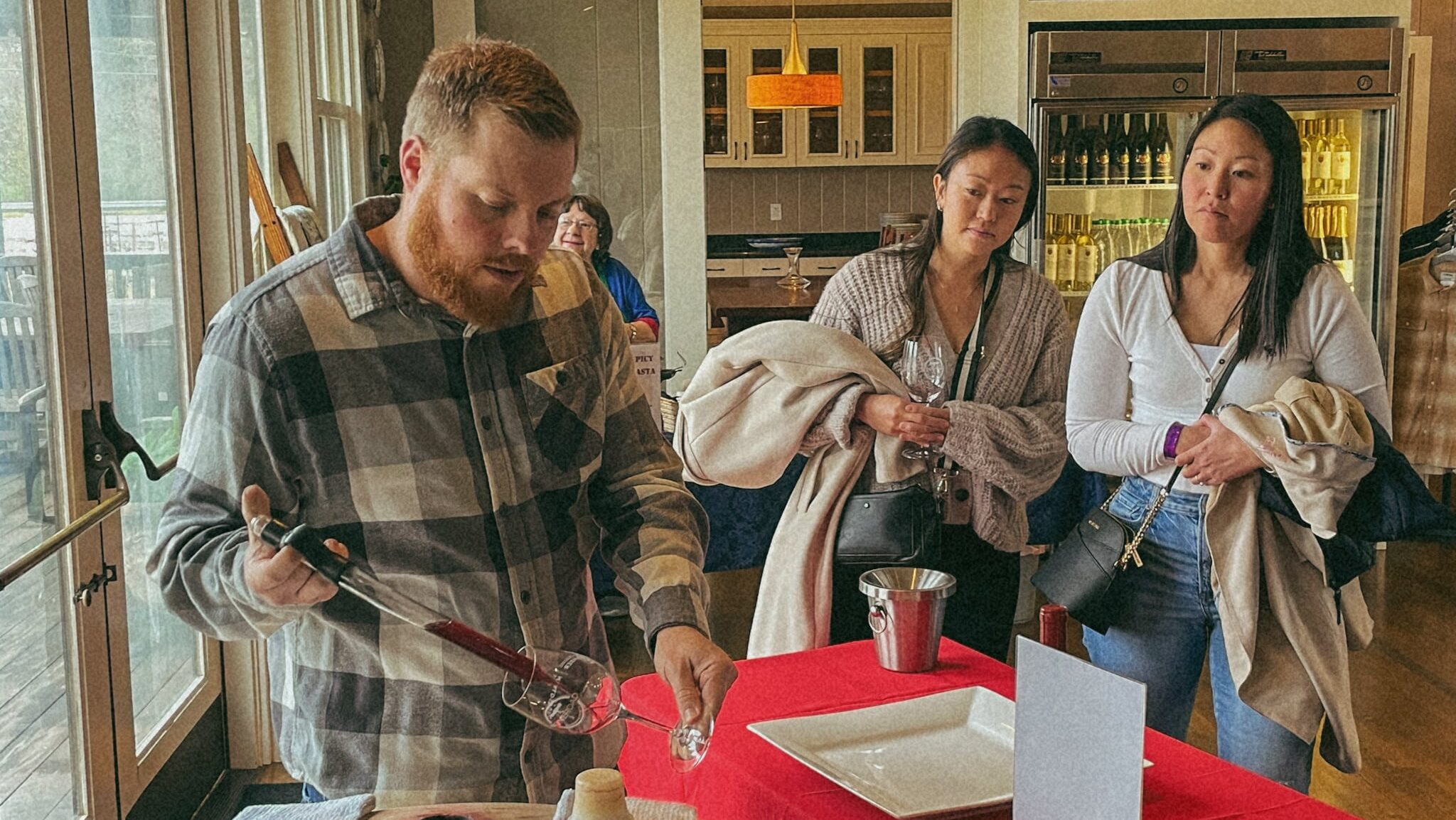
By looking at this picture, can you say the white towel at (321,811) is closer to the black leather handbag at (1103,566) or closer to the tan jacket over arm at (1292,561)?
the black leather handbag at (1103,566)

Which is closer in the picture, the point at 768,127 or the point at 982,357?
the point at 982,357

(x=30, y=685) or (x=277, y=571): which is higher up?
(x=277, y=571)

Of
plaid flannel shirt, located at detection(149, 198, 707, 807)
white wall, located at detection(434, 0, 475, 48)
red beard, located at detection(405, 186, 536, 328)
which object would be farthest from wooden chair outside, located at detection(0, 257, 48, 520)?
white wall, located at detection(434, 0, 475, 48)

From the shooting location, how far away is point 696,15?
5836mm

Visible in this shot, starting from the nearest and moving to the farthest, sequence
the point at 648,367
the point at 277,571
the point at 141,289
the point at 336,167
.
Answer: the point at 277,571 → the point at 141,289 → the point at 648,367 → the point at 336,167

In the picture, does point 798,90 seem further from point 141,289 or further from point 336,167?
point 141,289

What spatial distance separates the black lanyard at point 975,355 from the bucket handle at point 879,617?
0.69 meters

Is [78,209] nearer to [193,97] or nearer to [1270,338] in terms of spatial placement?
[193,97]

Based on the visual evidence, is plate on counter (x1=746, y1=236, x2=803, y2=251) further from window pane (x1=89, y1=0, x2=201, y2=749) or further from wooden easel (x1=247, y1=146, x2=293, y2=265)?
window pane (x1=89, y1=0, x2=201, y2=749)

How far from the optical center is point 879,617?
1907mm

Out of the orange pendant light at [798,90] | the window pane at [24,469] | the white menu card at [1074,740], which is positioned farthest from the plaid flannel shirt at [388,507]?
the orange pendant light at [798,90]

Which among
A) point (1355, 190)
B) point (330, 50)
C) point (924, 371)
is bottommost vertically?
point (924, 371)

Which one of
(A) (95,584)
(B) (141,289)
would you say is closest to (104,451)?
(A) (95,584)

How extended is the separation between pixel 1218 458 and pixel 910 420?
0.55 m
